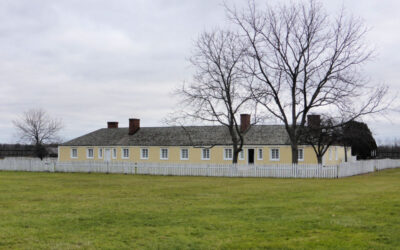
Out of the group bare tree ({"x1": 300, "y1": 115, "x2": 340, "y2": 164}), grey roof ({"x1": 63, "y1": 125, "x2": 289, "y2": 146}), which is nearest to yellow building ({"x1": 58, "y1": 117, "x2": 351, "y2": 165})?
grey roof ({"x1": 63, "y1": 125, "x2": 289, "y2": 146})

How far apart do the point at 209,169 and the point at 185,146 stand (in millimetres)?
12096

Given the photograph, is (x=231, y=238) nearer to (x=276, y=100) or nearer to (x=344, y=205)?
(x=344, y=205)

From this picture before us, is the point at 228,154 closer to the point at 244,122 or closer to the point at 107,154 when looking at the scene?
the point at 244,122

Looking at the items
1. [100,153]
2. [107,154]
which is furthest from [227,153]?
[100,153]

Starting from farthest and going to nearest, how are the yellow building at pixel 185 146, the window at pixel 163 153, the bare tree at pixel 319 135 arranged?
the window at pixel 163 153 → the yellow building at pixel 185 146 → the bare tree at pixel 319 135

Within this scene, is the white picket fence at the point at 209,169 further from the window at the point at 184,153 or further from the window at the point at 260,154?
the window at the point at 184,153

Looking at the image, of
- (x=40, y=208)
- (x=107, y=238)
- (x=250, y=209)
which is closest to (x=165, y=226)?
(x=107, y=238)

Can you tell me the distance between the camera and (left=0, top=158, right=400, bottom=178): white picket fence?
→ 31375 mm

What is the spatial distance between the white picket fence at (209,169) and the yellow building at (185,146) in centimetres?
456

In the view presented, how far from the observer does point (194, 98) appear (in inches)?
1412

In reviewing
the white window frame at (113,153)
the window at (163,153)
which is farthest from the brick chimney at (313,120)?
the white window frame at (113,153)

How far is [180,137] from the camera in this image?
48812 mm

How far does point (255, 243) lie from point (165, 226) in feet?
8.95

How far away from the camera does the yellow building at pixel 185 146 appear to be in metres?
43.3
